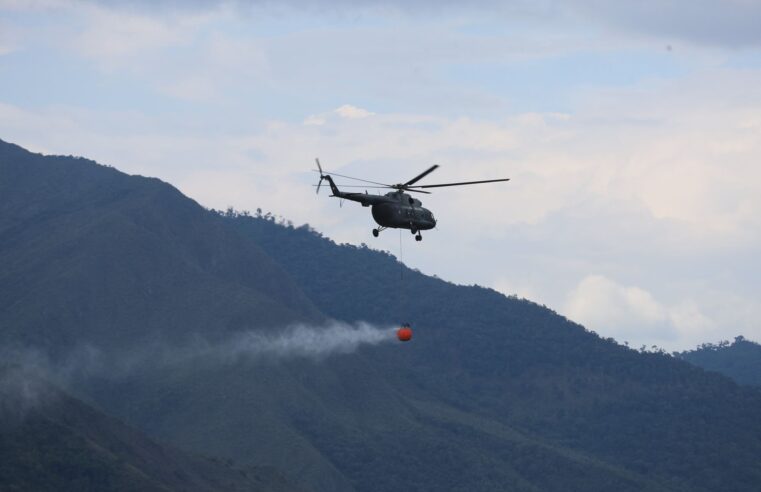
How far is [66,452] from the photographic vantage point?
182000 mm

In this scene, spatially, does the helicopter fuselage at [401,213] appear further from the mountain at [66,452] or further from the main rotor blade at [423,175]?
the mountain at [66,452]

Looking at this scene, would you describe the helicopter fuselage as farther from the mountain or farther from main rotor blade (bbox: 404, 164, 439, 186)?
the mountain

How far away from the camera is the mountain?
579 ft

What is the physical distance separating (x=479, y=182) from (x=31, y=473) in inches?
4249

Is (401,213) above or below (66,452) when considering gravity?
above

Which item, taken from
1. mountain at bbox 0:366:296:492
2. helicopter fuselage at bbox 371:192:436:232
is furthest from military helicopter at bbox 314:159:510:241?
mountain at bbox 0:366:296:492

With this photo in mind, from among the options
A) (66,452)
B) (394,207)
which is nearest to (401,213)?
(394,207)

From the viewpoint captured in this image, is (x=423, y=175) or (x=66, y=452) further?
(x=66, y=452)

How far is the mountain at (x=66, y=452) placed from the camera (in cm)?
17650

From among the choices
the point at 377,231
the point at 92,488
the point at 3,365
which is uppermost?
the point at 377,231

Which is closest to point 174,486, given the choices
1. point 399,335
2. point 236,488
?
point 236,488

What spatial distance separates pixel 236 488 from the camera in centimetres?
19938

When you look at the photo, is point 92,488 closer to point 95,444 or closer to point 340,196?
point 95,444

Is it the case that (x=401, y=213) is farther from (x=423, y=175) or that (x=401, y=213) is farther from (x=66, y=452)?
(x=66, y=452)
